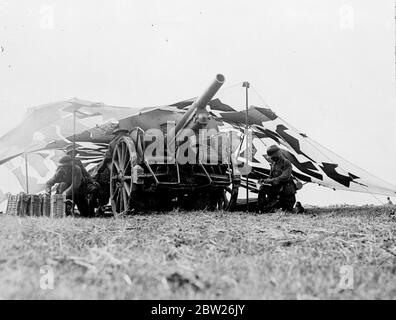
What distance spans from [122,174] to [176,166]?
3.12 ft

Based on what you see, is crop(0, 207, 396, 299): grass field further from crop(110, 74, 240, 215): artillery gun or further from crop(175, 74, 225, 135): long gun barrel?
crop(110, 74, 240, 215): artillery gun

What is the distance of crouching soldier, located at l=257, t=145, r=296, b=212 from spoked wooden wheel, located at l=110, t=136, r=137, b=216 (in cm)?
218

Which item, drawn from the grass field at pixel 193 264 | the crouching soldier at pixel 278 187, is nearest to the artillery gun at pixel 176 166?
the crouching soldier at pixel 278 187

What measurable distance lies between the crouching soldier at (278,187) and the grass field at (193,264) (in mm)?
3759

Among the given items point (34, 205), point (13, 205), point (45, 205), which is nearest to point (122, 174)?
point (45, 205)

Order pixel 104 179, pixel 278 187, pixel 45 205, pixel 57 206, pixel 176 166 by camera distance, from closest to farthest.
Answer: pixel 57 206 < pixel 45 205 < pixel 176 166 < pixel 278 187 < pixel 104 179

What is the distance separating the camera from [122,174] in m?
7.23

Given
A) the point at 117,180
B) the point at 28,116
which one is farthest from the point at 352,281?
the point at 28,116

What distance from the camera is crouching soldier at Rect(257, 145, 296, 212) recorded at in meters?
7.53

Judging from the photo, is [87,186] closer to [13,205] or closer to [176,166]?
[13,205]

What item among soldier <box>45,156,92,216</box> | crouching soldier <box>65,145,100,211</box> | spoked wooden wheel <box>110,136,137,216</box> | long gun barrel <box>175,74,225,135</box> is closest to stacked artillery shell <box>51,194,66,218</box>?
spoked wooden wheel <box>110,136,137,216</box>

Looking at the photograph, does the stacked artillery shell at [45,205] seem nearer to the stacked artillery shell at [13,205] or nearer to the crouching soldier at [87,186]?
the stacked artillery shell at [13,205]

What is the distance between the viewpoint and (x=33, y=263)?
7.45ft

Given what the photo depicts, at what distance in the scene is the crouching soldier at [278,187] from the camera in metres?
7.53
